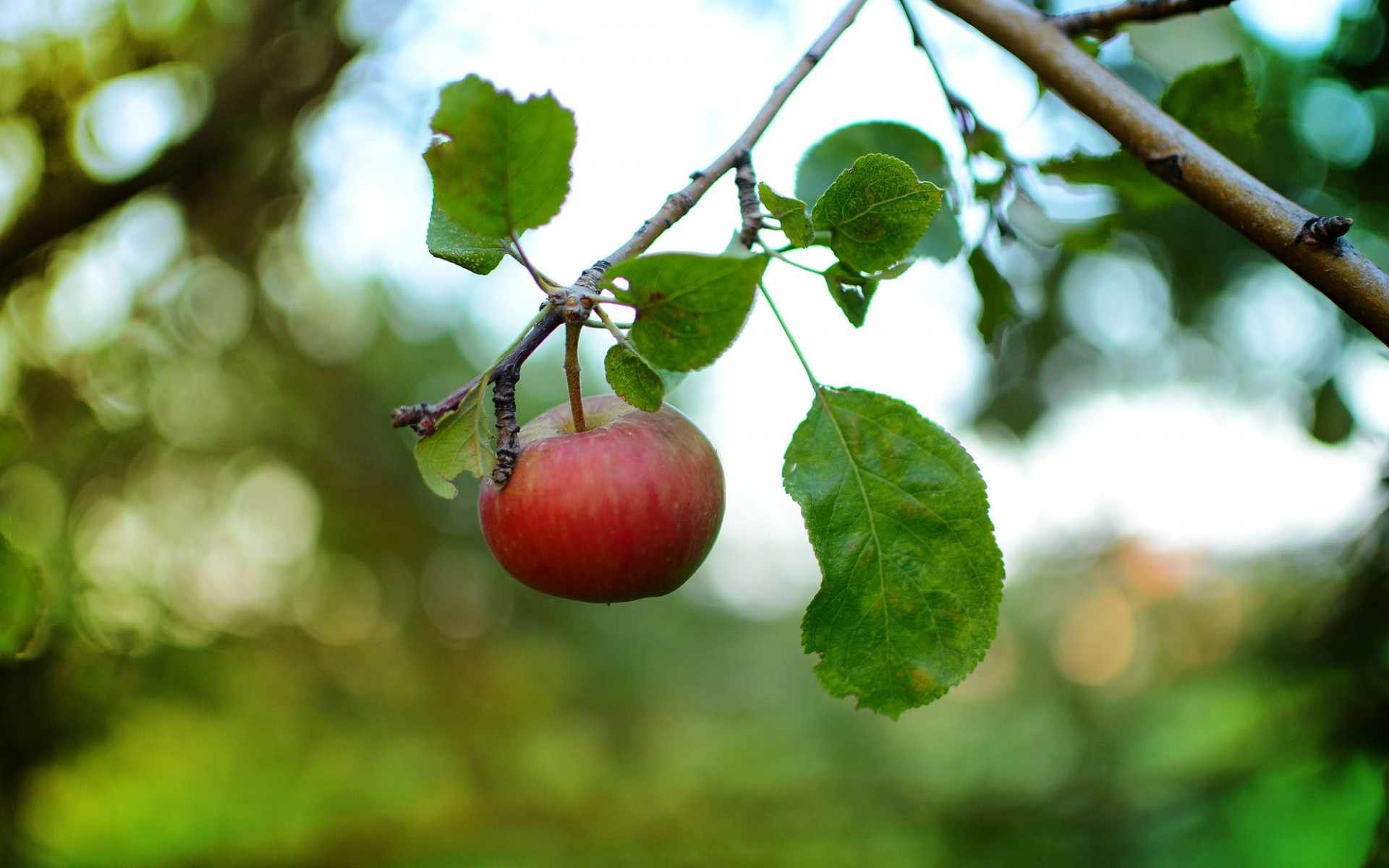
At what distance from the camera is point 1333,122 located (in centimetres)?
179

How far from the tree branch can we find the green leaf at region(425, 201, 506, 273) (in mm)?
530

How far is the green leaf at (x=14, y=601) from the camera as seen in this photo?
0.97m

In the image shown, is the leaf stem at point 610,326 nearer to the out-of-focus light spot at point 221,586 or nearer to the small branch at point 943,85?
the small branch at point 943,85

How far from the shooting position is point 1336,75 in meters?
1.70

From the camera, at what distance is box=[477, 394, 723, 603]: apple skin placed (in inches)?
30.9

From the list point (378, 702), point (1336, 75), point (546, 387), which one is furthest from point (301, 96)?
point (546, 387)

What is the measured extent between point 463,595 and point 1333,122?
5600 millimetres

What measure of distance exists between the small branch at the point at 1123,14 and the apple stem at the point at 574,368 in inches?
24.8

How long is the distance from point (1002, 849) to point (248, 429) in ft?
12.7

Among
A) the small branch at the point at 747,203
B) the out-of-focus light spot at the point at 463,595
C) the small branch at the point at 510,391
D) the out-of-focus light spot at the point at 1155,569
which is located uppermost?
the out-of-focus light spot at the point at 1155,569

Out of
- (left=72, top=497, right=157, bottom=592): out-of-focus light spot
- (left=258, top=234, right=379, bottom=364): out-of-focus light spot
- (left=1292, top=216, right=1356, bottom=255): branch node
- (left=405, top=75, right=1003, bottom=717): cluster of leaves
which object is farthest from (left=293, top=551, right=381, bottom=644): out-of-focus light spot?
(left=1292, top=216, right=1356, bottom=255): branch node

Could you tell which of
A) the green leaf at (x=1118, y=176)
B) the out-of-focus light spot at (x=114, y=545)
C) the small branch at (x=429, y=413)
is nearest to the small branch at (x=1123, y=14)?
the green leaf at (x=1118, y=176)

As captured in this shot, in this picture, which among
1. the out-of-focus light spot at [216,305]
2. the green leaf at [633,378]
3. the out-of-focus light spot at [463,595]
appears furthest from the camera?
the out-of-focus light spot at [463,595]

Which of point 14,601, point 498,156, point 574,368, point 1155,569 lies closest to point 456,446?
point 574,368
